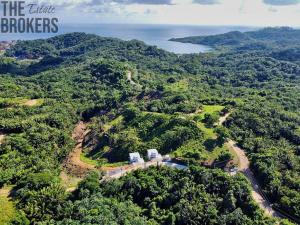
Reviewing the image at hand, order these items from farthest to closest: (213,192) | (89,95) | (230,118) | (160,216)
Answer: (89,95) → (230,118) → (213,192) → (160,216)

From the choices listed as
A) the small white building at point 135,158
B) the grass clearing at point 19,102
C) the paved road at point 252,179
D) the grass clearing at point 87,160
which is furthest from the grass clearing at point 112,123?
the paved road at point 252,179

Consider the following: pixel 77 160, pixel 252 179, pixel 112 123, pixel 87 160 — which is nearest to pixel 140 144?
pixel 87 160

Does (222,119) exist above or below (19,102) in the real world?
above

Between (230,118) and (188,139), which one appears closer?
(188,139)

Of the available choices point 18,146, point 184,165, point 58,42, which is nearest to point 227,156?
point 184,165

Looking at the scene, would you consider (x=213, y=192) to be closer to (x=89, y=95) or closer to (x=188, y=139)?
(x=188, y=139)

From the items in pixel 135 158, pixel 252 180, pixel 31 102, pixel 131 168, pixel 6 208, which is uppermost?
pixel 31 102

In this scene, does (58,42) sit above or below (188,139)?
above

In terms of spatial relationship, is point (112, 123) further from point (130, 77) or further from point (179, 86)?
point (130, 77)
